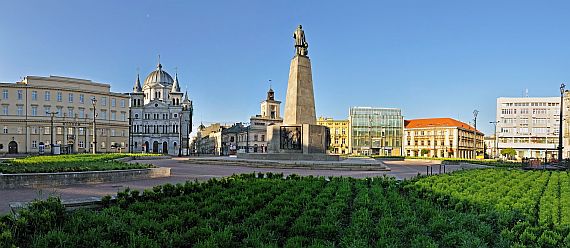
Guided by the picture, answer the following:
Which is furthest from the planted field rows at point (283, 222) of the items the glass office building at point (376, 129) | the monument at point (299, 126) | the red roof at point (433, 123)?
the red roof at point (433, 123)

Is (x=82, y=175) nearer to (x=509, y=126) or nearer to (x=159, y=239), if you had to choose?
(x=159, y=239)

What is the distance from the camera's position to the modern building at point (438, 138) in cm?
9962

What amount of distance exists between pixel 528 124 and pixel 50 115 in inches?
4508

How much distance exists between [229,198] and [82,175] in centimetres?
832

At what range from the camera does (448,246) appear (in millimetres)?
6336

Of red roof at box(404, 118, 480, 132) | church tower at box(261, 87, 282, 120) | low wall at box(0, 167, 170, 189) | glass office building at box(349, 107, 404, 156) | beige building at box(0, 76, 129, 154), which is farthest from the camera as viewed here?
church tower at box(261, 87, 282, 120)

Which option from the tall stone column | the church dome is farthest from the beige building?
the tall stone column

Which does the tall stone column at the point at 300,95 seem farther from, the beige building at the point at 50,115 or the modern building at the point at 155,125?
the modern building at the point at 155,125

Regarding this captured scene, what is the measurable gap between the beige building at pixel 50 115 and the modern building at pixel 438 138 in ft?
244

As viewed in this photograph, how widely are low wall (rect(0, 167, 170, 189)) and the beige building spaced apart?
6550 centimetres

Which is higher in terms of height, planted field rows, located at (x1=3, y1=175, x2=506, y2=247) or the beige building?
the beige building

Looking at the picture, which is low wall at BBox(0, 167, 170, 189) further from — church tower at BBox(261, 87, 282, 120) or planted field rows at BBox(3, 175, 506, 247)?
church tower at BBox(261, 87, 282, 120)

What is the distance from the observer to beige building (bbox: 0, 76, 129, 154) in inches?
3041

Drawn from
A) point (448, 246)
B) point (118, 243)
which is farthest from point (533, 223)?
point (118, 243)
